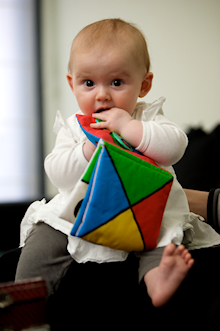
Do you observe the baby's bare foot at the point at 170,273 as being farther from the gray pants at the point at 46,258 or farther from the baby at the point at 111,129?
the gray pants at the point at 46,258

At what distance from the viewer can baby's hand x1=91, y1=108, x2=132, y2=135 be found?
735mm

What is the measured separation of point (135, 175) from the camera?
639mm

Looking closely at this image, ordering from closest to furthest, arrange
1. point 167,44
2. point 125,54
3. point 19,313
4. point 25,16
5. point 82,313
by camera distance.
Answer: point 19,313, point 82,313, point 125,54, point 167,44, point 25,16

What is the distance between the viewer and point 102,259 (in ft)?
2.41

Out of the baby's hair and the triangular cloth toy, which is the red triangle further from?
the baby's hair

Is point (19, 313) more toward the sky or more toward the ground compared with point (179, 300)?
more toward the sky

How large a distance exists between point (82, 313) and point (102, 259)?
13 cm

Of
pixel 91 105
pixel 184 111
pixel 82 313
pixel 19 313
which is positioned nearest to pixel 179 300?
pixel 82 313

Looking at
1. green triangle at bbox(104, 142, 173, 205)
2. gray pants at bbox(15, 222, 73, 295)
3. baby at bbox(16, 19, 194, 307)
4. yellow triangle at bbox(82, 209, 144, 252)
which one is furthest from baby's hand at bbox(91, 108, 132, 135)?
gray pants at bbox(15, 222, 73, 295)

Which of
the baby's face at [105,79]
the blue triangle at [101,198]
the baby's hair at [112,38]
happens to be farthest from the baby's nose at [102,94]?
the blue triangle at [101,198]

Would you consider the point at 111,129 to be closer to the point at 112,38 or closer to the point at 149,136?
the point at 149,136

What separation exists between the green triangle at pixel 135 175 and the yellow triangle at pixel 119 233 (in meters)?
0.04

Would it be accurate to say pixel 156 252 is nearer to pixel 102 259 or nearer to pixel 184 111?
pixel 102 259

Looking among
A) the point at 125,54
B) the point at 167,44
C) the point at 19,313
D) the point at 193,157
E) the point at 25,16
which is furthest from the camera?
the point at 25,16
